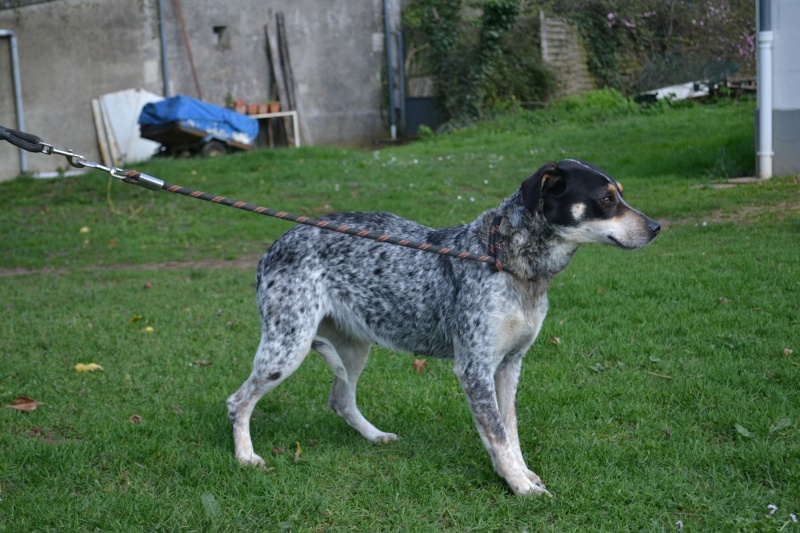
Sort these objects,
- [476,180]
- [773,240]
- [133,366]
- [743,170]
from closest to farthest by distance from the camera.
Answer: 1. [133,366]
2. [773,240]
3. [743,170]
4. [476,180]

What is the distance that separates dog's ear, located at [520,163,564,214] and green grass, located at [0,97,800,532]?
4.37ft

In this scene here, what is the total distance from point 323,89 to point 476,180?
963 cm

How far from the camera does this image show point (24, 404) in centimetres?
538

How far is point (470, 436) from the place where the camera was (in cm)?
479

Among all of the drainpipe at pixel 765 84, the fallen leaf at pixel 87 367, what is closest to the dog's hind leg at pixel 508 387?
the fallen leaf at pixel 87 367

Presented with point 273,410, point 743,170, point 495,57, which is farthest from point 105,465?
point 495,57

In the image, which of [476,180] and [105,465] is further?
[476,180]

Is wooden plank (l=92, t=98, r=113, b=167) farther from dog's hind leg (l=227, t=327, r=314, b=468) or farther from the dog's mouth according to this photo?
the dog's mouth

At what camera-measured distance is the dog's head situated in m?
3.99

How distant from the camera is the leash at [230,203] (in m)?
4.04

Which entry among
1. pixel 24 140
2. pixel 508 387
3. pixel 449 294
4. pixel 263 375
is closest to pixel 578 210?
pixel 449 294

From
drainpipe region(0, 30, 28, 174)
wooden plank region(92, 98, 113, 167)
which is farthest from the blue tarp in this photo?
drainpipe region(0, 30, 28, 174)

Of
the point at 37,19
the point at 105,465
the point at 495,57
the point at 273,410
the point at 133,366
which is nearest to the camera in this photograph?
the point at 105,465

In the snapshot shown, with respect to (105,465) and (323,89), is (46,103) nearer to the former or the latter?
(323,89)
